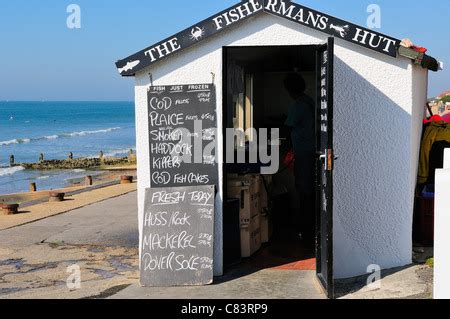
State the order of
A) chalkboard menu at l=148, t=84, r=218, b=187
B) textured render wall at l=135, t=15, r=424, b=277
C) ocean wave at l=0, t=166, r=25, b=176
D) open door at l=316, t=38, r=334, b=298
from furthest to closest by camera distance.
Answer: ocean wave at l=0, t=166, r=25, b=176
chalkboard menu at l=148, t=84, r=218, b=187
textured render wall at l=135, t=15, r=424, b=277
open door at l=316, t=38, r=334, b=298

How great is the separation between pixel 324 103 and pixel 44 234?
22.1 feet

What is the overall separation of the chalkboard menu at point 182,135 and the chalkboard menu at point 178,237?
161mm

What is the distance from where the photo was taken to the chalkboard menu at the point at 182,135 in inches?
307

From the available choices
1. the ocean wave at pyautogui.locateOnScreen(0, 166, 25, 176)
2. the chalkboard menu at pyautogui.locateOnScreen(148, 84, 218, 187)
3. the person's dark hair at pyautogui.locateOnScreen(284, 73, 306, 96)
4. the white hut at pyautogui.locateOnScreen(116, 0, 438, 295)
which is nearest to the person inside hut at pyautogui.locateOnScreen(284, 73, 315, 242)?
the person's dark hair at pyautogui.locateOnScreen(284, 73, 306, 96)

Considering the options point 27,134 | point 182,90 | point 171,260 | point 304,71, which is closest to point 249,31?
point 182,90

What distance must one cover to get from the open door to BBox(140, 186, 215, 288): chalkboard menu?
4.19 ft

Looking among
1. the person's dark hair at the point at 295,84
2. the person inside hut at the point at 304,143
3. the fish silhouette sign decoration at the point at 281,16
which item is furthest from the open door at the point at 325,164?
the person's dark hair at the point at 295,84

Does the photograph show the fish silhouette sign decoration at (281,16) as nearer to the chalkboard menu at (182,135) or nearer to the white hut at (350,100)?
the white hut at (350,100)

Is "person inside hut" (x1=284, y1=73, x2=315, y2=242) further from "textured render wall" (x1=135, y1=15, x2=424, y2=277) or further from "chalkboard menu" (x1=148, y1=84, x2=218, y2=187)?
"chalkboard menu" (x1=148, y1=84, x2=218, y2=187)

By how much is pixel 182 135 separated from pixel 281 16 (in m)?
1.77

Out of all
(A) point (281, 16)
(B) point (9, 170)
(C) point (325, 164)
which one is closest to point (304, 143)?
(A) point (281, 16)

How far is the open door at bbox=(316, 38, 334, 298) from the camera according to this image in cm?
662

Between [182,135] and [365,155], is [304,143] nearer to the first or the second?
[365,155]
